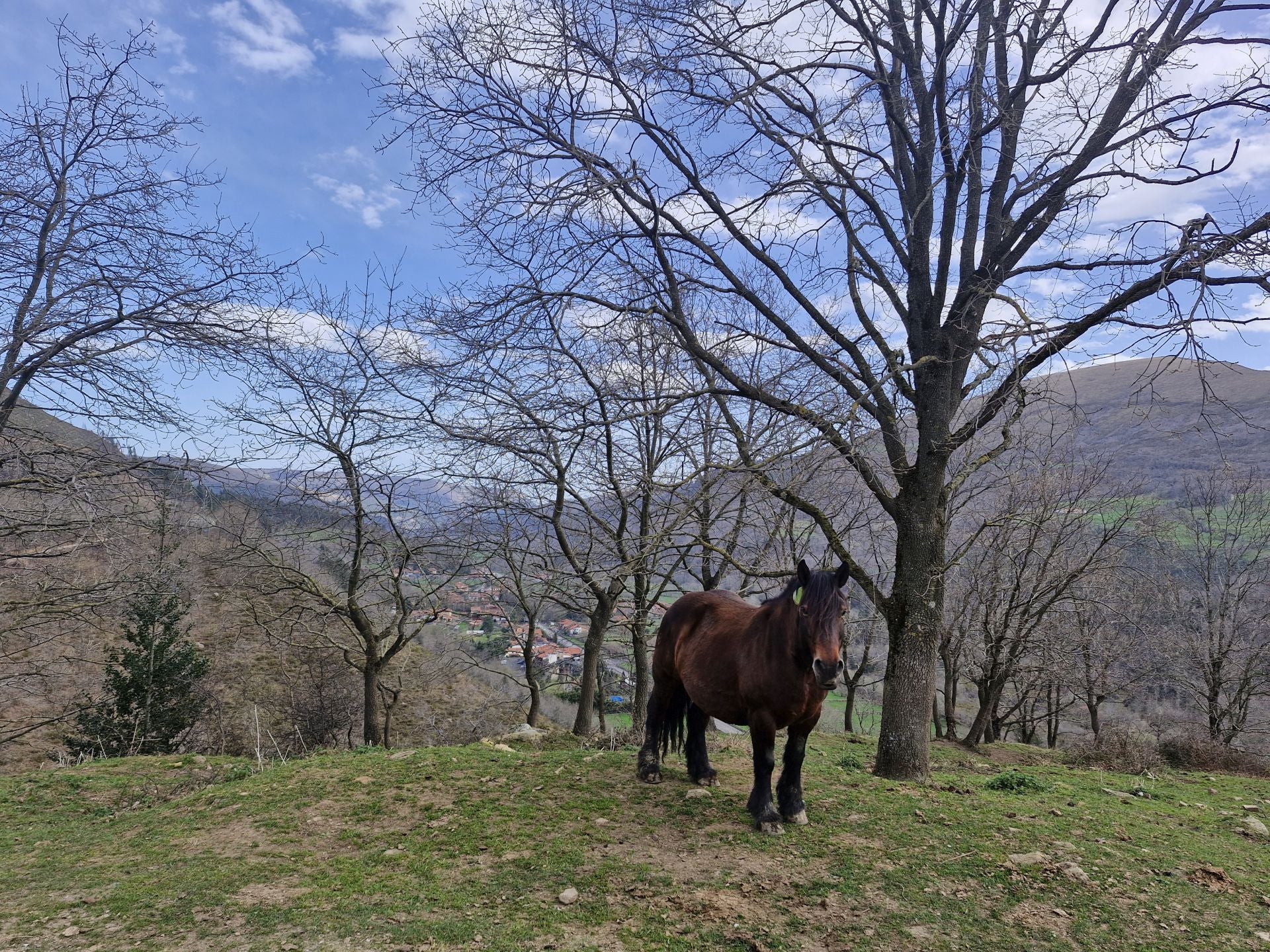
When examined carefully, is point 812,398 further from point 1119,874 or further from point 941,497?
point 1119,874

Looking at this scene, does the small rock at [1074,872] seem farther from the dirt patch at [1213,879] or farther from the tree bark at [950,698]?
the tree bark at [950,698]

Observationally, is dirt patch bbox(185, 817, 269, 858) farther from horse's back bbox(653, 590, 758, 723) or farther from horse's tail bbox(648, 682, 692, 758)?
horse's back bbox(653, 590, 758, 723)

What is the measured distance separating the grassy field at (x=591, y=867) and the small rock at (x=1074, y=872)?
17 mm

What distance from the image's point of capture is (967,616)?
63.8 feet

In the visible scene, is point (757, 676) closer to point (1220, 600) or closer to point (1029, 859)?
point (1029, 859)

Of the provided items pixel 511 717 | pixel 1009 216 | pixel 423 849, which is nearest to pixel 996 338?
pixel 1009 216

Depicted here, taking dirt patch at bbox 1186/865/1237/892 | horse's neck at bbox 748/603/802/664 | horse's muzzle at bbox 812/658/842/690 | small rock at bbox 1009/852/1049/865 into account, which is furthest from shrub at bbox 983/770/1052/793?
horse's muzzle at bbox 812/658/842/690

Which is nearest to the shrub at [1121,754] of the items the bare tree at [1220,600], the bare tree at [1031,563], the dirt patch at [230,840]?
the bare tree at [1031,563]

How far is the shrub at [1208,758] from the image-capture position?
46.7ft

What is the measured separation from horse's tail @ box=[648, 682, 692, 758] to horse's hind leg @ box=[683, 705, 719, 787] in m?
0.16

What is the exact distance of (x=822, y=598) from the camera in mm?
4645

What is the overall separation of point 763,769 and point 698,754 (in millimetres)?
1354

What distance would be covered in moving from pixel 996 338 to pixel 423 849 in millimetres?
6542

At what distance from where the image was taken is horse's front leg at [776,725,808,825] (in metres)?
5.31
